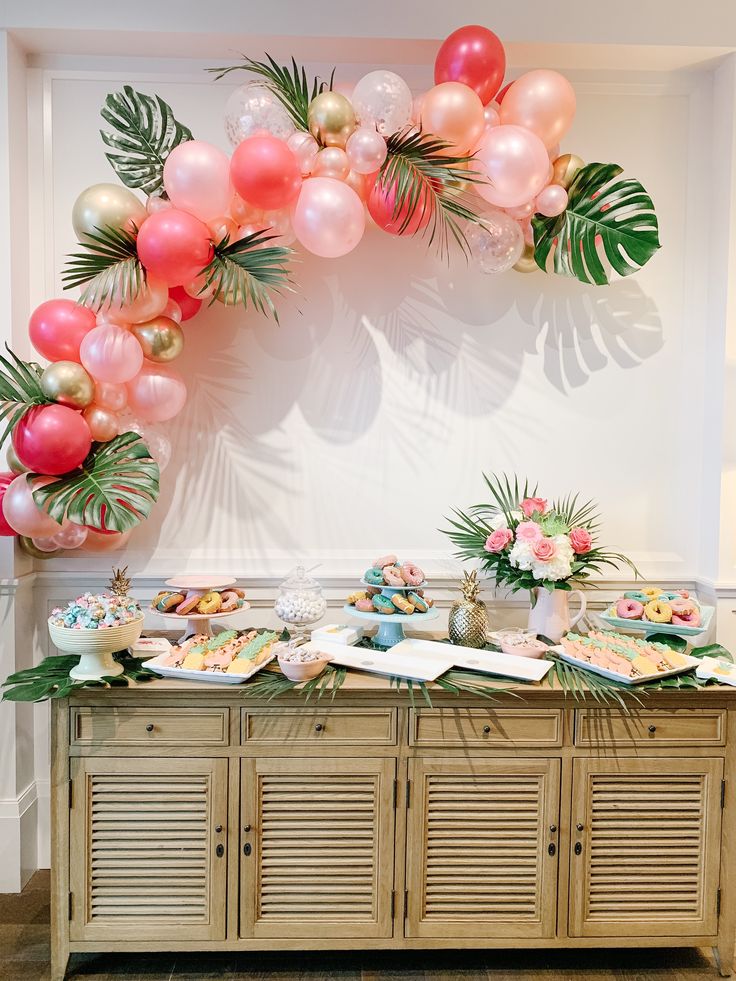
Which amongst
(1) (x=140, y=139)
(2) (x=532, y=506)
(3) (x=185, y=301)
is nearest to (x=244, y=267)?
(3) (x=185, y=301)

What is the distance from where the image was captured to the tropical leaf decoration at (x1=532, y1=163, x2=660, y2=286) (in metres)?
2.29

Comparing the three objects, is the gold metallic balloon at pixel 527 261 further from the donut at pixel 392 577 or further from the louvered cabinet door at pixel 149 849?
the louvered cabinet door at pixel 149 849

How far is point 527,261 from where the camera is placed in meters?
2.51

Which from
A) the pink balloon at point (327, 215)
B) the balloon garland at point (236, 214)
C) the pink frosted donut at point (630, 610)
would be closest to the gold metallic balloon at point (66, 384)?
the balloon garland at point (236, 214)

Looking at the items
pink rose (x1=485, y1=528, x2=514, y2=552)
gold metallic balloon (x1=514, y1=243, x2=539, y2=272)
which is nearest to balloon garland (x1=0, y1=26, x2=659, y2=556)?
gold metallic balloon (x1=514, y1=243, x2=539, y2=272)

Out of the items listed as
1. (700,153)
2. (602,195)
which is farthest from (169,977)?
(700,153)

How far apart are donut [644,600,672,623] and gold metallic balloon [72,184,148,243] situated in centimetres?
202

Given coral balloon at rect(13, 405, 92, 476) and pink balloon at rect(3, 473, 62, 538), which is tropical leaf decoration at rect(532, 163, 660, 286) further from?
pink balloon at rect(3, 473, 62, 538)

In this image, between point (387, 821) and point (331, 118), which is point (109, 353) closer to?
point (331, 118)

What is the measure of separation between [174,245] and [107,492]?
731 mm

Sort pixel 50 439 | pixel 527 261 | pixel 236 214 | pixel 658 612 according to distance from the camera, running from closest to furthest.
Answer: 1. pixel 50 439
2. pixel 236 214
3. pixel 658 612
4. pixel 527 261

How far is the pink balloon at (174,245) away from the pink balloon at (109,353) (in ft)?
0.71

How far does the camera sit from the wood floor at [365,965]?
2.04 meters

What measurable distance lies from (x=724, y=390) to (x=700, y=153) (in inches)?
35.0
